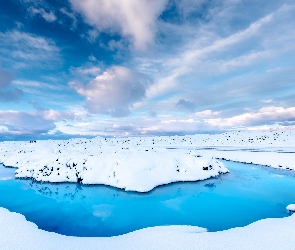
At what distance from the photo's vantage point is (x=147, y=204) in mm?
11352

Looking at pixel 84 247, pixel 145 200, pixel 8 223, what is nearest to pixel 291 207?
pixel 145 200

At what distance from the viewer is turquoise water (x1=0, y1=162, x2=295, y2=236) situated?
28.9 feet

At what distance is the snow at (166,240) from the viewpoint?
5.86 m

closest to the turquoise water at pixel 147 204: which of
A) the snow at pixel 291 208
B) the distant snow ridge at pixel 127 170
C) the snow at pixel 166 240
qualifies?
the snow at pixel 291 208

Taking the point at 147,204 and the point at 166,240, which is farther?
the point at 147,204

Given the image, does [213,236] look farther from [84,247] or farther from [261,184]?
[261,184]

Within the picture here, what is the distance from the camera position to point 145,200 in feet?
39.6

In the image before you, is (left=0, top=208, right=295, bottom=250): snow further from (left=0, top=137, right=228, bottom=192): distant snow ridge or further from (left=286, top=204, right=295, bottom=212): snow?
(left=0, top=137, right=228, bottom=192): distant snow ridge

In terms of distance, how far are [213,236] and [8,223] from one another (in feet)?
24.8

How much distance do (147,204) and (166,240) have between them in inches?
208

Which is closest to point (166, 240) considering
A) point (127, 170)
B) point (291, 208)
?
point (291, 208)

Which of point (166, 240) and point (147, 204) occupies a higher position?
point (166, 240)

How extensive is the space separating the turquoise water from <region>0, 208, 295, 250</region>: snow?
1.41 metres

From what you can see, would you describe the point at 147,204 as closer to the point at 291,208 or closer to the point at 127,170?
the point at 127,170
